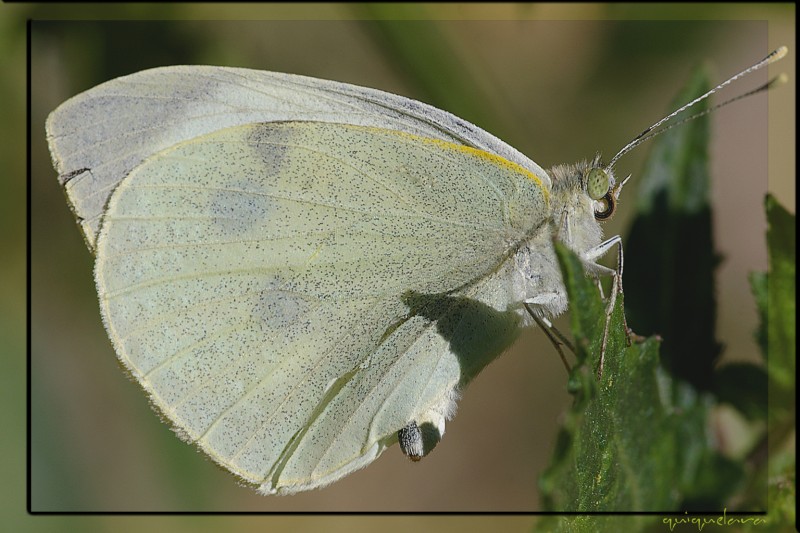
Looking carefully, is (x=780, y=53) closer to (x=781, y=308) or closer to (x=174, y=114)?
(x=781, y=308)

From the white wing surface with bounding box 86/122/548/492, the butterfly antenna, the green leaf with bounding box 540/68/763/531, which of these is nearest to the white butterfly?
the white wing surface with bounding box 86/122/548/492

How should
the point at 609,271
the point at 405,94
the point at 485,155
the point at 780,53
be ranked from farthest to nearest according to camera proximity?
the point at 405,94
the point at 780,53
the point at 485,155
the point at 609,271

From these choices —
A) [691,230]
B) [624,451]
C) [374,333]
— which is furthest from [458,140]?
[624,451]

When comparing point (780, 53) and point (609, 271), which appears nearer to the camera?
point (609, 271)

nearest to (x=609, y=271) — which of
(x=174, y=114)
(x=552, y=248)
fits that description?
(x=552, y=248)

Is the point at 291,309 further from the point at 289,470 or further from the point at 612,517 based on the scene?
the point at 612,517

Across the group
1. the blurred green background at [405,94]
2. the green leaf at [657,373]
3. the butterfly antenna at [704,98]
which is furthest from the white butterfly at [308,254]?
the blurred green background at [405,94]

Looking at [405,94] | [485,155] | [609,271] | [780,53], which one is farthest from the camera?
[405,94]
